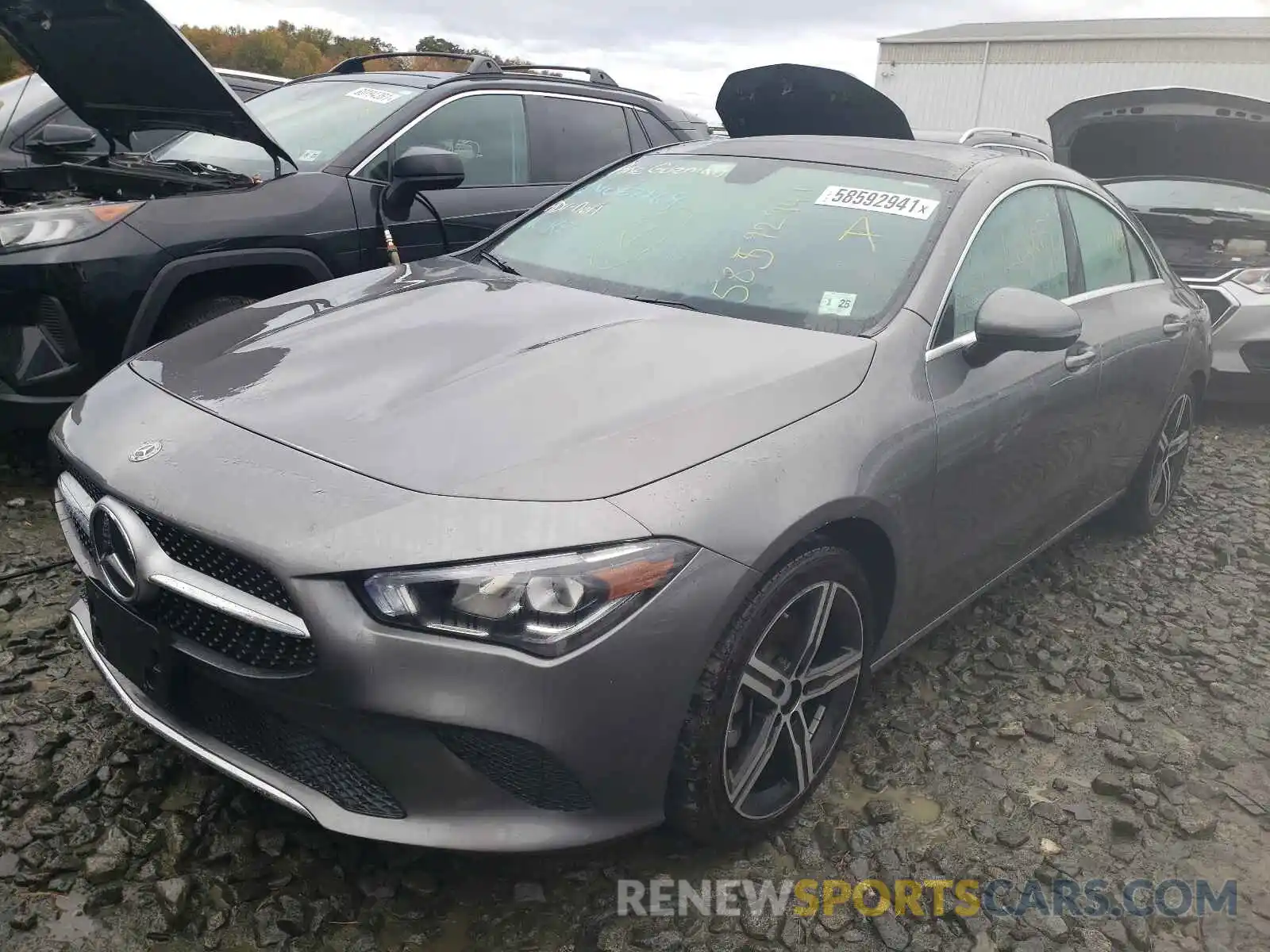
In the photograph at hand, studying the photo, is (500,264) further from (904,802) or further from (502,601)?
(904,802)

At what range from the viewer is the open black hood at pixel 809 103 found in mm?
4180

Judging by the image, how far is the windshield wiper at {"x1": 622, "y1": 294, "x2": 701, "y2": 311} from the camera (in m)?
2.60

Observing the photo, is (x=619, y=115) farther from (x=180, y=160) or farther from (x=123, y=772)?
(x=123, y=772)

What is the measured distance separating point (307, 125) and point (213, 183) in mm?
826

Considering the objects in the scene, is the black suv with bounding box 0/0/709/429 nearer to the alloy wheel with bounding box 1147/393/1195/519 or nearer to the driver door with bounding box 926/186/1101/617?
the driver door with bounding box 926/186/1101/617

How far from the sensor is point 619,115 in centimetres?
550

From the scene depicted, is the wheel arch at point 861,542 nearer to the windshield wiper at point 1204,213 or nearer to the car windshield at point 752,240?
the car windshield at point 752,240

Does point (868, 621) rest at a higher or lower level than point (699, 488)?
lower

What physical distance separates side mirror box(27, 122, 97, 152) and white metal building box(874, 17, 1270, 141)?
86.3ft

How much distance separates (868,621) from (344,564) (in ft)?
4.18

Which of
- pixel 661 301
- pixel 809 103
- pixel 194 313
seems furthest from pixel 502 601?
pixel 809 103

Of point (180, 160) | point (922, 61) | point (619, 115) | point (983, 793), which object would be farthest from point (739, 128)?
point (922, 61)

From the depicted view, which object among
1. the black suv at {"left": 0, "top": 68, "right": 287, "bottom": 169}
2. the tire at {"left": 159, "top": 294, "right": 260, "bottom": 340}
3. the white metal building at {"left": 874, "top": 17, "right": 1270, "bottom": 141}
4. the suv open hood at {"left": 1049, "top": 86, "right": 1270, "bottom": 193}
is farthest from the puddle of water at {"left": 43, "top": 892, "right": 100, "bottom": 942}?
the white metal building at {"left": 874, "top": 17, "right": 1270, "bottom": 141}

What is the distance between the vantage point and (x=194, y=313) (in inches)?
146
